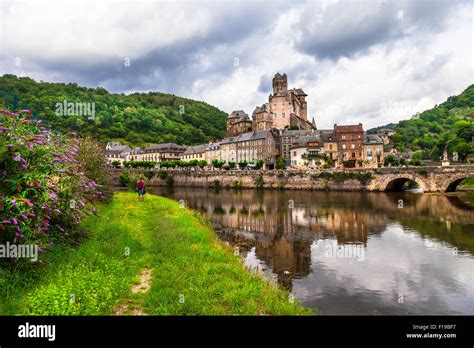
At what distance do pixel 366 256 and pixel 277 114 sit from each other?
336 feet

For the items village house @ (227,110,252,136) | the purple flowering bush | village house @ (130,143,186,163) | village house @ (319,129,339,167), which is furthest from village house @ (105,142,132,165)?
the purple flowering bush

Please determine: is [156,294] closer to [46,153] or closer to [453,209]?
[46,153]

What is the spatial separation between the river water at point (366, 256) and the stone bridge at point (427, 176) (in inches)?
836

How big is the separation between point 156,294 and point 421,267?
1459 centimetres

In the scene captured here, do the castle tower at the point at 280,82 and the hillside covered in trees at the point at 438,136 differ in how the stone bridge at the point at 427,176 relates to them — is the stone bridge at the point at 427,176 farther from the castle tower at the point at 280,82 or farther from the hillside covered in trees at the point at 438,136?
the castle tower at the point at 280,82

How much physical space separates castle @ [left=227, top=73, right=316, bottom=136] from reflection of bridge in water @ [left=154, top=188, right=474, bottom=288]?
7592cm

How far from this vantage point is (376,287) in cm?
1455

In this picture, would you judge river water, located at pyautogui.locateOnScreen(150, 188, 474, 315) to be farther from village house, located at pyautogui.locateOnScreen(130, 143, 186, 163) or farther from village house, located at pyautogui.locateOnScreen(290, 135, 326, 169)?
village house, located at pyautogui.locateOnScreen(130, 143, 186, 163)

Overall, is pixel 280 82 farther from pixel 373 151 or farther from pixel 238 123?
pixel 373 151

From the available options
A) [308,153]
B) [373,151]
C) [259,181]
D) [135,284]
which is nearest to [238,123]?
[308,153]

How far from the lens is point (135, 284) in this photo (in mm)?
10766

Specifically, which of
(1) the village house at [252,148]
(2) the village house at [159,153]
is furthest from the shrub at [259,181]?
(2) the village house at [159,153]

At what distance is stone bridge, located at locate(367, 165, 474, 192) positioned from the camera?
54562 mm
